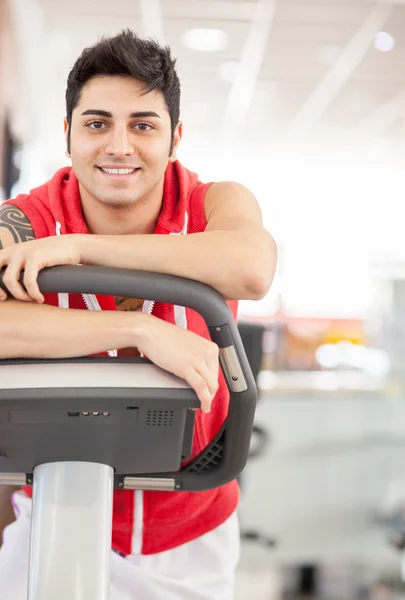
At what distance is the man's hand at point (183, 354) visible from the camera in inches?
33.5

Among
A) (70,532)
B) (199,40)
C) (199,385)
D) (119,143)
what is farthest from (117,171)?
(199,40)

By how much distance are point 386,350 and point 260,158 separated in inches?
107

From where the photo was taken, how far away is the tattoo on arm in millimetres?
1088

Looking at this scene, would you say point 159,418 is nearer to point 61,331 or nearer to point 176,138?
point 61,331

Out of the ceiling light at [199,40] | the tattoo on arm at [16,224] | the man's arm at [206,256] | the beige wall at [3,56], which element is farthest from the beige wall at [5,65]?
the man's arm at [206,256]

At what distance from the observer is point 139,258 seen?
0.93 m

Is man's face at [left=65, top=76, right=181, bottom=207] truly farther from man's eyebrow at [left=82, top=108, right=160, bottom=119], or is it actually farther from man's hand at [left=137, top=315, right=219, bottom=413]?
man's hand at [left=137, top=315, right=219, bottom=413]

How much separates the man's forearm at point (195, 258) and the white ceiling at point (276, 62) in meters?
0.57

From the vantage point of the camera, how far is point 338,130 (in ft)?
20.9

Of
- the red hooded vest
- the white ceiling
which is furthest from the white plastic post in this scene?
the white ceiling

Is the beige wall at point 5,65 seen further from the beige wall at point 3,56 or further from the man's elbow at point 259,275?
the man's elbow at point 259,275

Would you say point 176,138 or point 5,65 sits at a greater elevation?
point 5,65

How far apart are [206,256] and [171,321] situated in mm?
237

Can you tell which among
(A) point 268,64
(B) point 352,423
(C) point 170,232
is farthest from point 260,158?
(C) point 170,232
